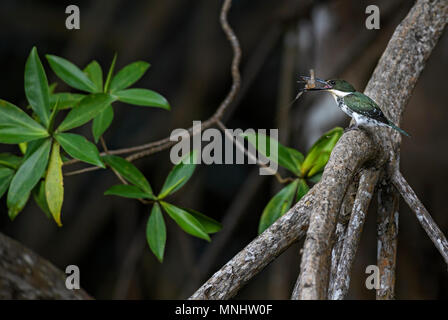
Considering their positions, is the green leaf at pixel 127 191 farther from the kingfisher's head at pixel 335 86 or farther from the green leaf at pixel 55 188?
the kingfisher's head at pixel 335 86

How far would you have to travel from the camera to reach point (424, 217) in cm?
127

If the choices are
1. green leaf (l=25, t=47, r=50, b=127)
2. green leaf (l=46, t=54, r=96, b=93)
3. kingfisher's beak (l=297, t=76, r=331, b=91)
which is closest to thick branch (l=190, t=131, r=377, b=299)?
kingfisher's beak (l=297, t=76, r=331, b=91)

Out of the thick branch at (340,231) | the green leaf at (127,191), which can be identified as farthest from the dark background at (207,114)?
the thick branch at (340,231)

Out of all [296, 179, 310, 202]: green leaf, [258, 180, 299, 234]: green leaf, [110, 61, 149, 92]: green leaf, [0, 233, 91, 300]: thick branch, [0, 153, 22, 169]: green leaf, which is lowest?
[0, 233, 91, 300]: thick branch

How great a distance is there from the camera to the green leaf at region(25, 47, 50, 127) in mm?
1387

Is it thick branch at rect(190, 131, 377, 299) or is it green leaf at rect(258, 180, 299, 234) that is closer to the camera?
thick branch at rect(190, 131, 377, 299)

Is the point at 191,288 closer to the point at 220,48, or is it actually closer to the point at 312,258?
the point at 220,48

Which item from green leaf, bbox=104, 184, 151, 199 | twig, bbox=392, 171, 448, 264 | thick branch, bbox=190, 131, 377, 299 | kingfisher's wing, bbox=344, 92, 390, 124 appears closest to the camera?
thick branch, bbox=190, 131, 377, 299

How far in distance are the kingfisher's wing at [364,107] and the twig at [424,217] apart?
139 millimetres

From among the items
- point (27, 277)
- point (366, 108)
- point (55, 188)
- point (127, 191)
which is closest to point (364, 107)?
point (366, 108)

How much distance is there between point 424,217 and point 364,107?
0.93 feet

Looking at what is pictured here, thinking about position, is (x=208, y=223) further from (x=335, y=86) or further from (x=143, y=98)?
(x=335, y=86)

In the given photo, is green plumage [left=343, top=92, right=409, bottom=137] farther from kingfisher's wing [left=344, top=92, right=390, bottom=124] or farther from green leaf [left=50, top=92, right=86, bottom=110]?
green leaf [left=50, top=92, right=86, bottom=110]

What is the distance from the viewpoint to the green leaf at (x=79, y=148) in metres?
1.30
